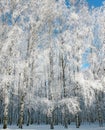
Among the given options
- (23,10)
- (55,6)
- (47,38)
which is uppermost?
(55,6)

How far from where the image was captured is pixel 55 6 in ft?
83.4

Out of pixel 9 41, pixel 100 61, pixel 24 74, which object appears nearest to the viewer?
pixel 9 41

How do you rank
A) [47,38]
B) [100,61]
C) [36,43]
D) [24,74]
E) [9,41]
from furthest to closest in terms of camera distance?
[100,61] < [47,38] < [36,43] < [24,74] < [9,41]

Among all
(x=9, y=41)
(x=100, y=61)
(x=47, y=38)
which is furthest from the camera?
(x=100, y=61)

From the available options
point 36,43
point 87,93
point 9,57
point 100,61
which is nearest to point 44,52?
point 36,43

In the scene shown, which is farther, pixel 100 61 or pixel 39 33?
pixel 100 61

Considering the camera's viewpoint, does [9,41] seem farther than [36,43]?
No

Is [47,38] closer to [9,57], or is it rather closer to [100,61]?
[9,57]

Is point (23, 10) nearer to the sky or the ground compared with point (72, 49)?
nearer to the sky

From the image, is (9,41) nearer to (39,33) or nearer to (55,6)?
(39,33)

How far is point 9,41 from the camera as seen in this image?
712 inches

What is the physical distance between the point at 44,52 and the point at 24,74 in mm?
2615

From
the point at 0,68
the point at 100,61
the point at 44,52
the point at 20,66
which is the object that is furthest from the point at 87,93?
the point at 100,61

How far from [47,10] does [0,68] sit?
336 inches
